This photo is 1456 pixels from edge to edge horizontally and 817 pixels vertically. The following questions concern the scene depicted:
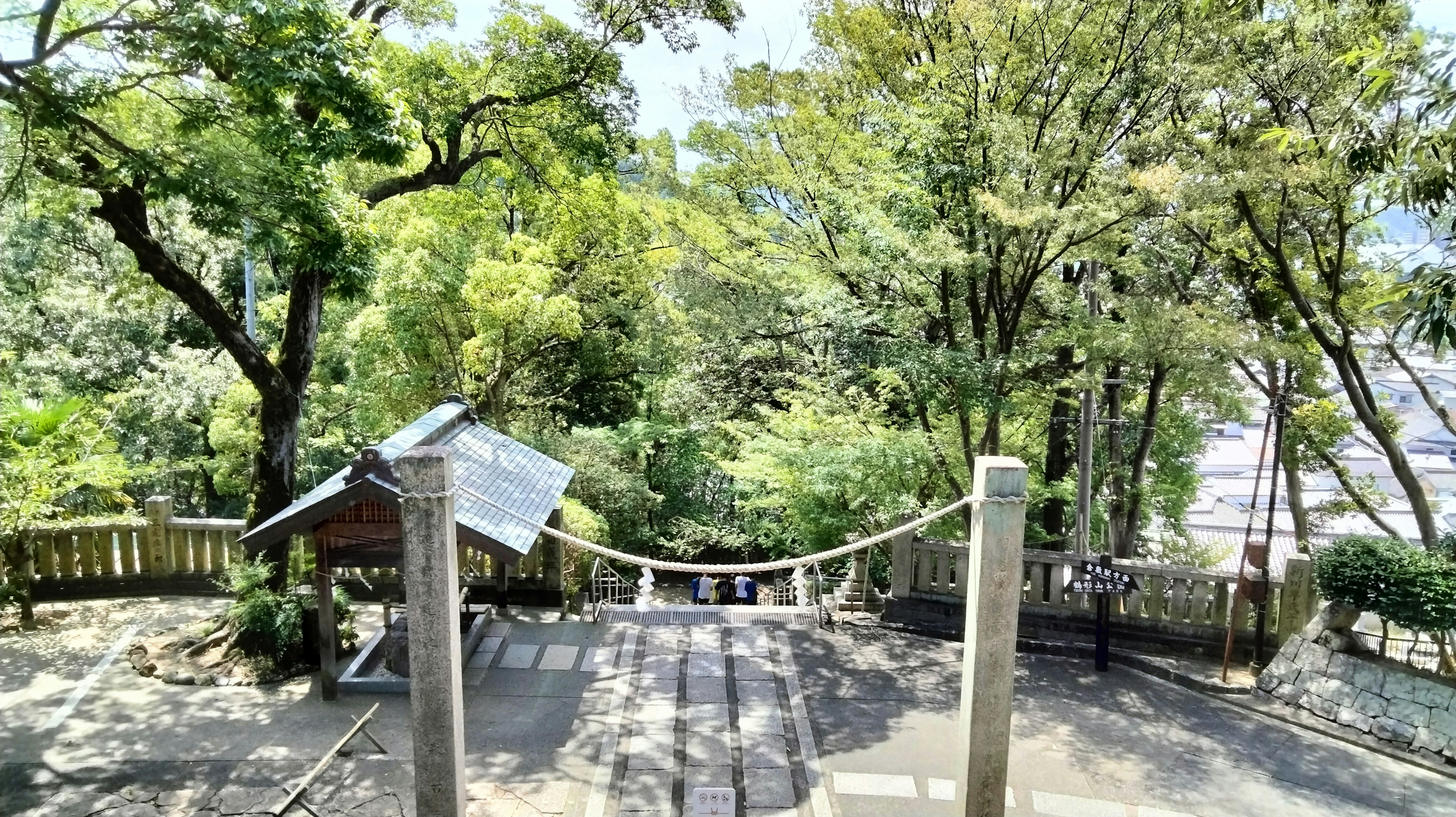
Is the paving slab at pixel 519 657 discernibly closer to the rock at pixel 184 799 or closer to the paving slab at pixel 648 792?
the paving slab at pixel 648 792

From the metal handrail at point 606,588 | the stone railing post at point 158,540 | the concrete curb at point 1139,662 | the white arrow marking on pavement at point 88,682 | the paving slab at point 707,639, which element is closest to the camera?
the white arrow marking on pavement at point 88,682

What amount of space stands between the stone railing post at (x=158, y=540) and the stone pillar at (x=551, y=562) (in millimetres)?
5071

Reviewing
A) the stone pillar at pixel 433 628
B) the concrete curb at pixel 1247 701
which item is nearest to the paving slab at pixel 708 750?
the stone pillar at pixel 433 628

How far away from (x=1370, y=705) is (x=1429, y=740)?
18.9 inches

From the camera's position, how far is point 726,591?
16.0 metres

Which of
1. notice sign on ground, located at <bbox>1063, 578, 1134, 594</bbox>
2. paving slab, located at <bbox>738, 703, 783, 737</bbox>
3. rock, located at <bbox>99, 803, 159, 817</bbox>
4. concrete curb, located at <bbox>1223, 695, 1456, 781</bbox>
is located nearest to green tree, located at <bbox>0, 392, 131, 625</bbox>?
rock, located at <bbox>99, 803, 159, 817</bbox>

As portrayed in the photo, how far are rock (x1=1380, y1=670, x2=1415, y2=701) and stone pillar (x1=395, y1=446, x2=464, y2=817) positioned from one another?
27.4 feet

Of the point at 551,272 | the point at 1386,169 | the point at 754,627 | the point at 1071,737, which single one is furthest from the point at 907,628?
the point at 551,272

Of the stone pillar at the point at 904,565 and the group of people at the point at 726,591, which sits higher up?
the stone pillar at the point at 904,565

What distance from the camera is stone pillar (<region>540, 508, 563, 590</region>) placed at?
1081 cm

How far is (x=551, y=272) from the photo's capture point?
15.4 m

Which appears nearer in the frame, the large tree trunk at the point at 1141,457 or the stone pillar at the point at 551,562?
the stone pillar at the point at 551,562

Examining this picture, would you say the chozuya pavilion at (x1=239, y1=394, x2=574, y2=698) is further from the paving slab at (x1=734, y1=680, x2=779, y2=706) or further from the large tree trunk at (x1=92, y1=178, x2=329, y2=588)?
the paving slab at (x1=734, y1=680, x2=779, y2=706)

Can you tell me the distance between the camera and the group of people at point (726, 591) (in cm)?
1597
